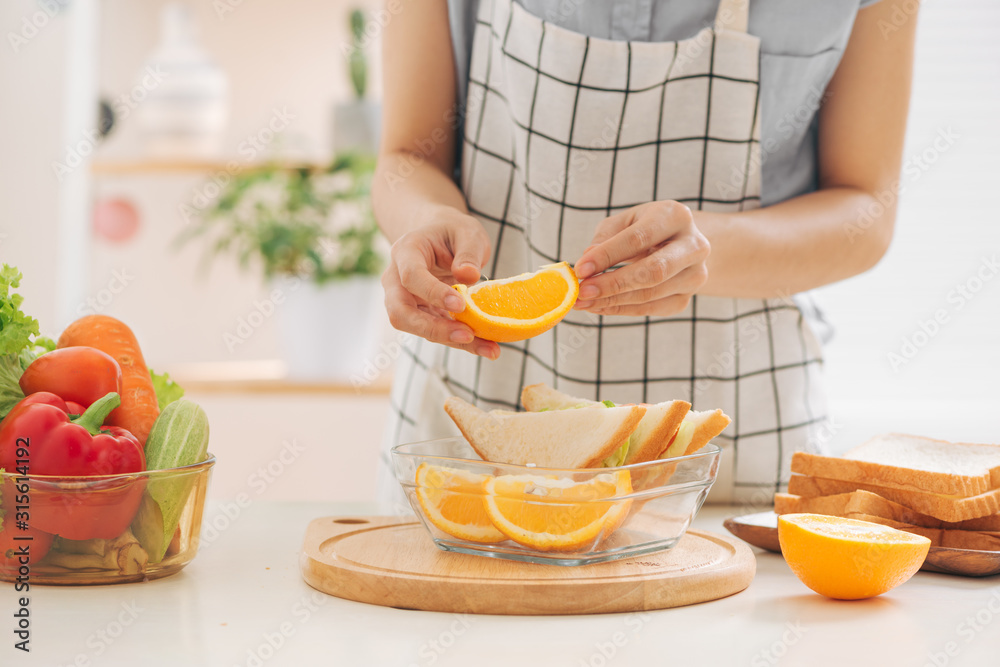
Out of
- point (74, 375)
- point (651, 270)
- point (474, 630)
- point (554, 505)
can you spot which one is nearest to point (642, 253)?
point (651, 270)

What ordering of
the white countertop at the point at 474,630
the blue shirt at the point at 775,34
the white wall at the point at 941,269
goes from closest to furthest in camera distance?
the white countertop at the point at 474,630
the blue shirt at the point at 775,34
the white wall at the point at 941,269

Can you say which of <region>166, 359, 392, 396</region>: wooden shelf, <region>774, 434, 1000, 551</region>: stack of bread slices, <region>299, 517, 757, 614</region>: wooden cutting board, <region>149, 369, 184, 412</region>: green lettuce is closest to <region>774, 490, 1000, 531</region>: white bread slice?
<region>774, 434, 1000, 551</region>: stack of bread slices

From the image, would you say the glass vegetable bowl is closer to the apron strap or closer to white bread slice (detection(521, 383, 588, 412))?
white bread slice (detection(521, 383, 588, 412))

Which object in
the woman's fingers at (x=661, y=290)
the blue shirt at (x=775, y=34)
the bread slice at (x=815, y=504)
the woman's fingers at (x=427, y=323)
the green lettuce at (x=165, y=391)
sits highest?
the blue shirt at (x=775, y=34)

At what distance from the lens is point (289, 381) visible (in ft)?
7.72

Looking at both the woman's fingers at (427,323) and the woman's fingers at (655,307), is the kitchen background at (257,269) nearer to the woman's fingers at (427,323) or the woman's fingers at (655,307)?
A: the woman's fingers at (655,307)

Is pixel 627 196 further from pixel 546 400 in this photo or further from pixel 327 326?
pixel 327 326

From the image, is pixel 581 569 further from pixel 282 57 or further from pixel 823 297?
pixel 282 57

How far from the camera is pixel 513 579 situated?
2.20 feet

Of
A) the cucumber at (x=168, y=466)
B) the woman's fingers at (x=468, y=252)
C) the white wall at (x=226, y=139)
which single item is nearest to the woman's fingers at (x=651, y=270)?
the woman's fingers at (x=468, y=252)

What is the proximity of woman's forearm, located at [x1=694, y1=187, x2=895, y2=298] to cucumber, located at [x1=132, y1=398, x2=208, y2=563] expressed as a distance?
565 millimetres

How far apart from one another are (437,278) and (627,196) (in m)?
0.38

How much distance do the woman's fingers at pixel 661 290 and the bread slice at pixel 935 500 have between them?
0.73 ft

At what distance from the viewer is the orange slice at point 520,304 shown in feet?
2.71
